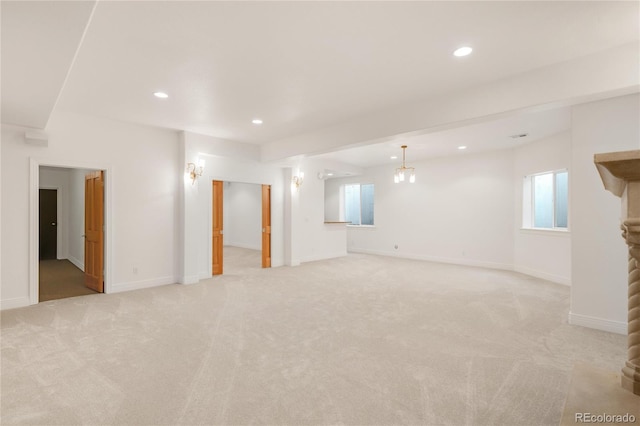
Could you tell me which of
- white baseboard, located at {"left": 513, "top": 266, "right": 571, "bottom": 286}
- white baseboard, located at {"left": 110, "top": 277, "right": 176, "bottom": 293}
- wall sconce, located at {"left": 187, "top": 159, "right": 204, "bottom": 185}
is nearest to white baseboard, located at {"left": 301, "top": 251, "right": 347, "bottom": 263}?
white baseboard, located at {"left": 110, "top": 277, "right": 176, "bottom": 293}

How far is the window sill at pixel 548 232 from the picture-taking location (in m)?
5.74

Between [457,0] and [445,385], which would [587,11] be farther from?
[445,385]

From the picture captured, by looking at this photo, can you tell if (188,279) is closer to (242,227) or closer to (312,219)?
(312,219)

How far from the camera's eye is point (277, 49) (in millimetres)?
2896

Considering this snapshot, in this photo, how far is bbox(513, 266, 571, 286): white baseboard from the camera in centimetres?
575

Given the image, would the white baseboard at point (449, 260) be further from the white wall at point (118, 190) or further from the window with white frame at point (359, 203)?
the white wall at point (118, 190)

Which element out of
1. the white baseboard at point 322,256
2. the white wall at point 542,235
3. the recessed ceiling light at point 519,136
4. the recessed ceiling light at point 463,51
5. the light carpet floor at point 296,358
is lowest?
the light carpet floor at point 296,358

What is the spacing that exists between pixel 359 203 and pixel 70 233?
8662 millimetres

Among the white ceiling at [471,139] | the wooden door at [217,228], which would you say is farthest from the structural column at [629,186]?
the wooden door at [217,228]

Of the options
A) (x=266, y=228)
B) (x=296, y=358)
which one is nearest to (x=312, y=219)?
(x=266, y=228)

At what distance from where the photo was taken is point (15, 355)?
2889 millimetres

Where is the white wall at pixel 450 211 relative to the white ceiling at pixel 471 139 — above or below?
below

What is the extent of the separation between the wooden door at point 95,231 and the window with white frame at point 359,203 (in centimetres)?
736

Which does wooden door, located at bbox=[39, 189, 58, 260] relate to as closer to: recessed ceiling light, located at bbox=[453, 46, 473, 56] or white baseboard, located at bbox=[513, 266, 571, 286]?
recessed ceiling light, located at bbox=[453, 46, 473, 56]
